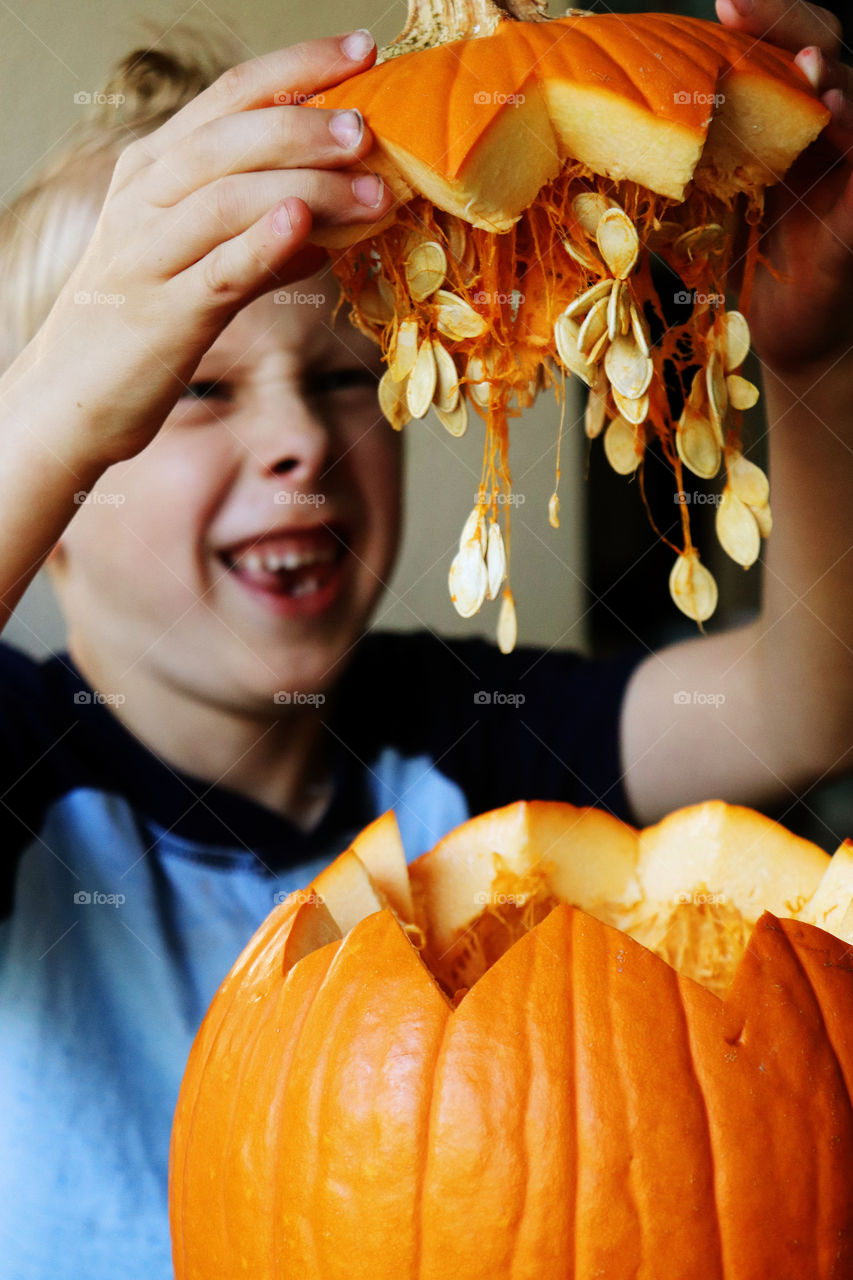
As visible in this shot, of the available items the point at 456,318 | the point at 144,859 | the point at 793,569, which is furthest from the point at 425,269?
the point at 144,859

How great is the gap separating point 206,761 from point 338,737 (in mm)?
144

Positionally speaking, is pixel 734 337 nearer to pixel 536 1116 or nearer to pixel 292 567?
pixel 536 1116

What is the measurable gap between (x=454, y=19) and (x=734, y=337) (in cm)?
22

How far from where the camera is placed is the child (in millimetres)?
785

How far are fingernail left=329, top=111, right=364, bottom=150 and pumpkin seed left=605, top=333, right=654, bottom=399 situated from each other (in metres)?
0.15

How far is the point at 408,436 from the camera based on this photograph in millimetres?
1051

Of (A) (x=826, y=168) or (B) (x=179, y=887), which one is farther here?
→ (B) (x=179, y=887)

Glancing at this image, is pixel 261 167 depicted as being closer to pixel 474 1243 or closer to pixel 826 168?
pixel 826 168

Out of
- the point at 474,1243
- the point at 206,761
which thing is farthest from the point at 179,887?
the point at 474,1243

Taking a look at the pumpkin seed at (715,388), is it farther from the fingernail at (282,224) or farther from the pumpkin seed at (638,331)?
the fingernail at (282,224)

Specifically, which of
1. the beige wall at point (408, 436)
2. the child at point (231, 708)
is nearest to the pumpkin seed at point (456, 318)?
the child at point (231, 708)

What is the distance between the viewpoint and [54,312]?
573 millimetres

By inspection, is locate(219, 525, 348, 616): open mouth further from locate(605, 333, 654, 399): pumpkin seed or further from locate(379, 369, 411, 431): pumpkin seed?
locate(605, 333, 654, 399): pumpkin seed

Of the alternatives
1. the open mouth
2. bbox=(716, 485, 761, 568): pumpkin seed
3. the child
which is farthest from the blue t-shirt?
bbox=(716, 485, 761, 568): pumpkin seed
